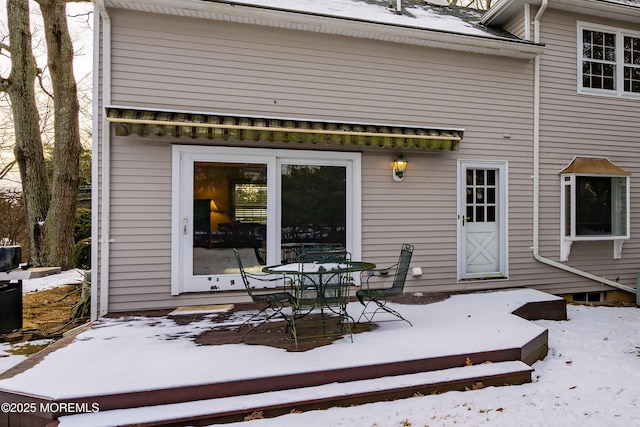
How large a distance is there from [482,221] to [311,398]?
469 cm

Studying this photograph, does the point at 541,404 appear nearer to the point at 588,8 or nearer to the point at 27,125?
the point at 588,8

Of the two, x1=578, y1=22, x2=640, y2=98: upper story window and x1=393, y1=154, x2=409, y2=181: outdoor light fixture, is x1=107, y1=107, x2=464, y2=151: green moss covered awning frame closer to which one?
x1=393, y1=154, x2=409, y2=181: outdoor light fixture

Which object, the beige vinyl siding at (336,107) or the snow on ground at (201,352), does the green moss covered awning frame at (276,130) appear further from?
the snow on ground at (201,352)

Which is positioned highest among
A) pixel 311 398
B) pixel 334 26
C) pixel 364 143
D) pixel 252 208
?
pixel 334 26

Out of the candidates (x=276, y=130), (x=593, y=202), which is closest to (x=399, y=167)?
(x=276, y=130)

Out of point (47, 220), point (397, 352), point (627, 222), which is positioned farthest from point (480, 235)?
point (47, 220)

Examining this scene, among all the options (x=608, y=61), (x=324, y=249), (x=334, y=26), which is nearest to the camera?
(x=324, y=249)

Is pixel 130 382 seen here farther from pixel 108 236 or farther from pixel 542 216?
pixel 542 216

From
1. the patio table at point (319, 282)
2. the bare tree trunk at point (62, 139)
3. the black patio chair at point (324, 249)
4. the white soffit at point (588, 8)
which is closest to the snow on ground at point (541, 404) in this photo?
the patio table at point (319, 282)

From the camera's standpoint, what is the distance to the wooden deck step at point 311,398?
2.60 meters

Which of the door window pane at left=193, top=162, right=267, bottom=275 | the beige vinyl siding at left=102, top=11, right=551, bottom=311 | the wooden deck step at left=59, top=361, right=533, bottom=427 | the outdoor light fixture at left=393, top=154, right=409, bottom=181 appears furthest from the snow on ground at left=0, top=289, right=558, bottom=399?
the outdoor light fixture at left=393, top=154, right=409, bottom=181

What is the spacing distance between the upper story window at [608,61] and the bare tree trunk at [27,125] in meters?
12.2

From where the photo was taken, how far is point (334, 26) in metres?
5.37

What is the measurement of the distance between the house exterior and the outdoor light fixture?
0.22 ft
